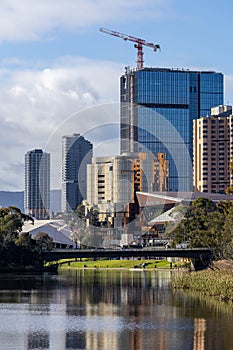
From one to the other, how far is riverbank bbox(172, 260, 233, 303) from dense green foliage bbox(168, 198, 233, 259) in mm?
6037

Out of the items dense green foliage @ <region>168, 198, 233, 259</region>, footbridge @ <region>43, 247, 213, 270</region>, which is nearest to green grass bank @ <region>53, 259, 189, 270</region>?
dense green foliage @ <region>168, 198, 233, 259</region>

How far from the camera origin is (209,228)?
445ft

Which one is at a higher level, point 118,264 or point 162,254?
point 162,254

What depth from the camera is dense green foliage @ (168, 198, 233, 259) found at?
113 meters

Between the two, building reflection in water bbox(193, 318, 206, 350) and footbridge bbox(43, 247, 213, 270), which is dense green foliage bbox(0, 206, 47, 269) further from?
building reflection in water bbox(193, 318, 206, 350)

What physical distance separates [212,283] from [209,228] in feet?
164

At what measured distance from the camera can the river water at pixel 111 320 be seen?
5197cm

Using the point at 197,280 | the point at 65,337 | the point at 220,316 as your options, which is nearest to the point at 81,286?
the point at 197,280

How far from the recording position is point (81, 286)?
104750 millimetres

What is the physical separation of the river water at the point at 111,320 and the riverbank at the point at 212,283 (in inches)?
67.2

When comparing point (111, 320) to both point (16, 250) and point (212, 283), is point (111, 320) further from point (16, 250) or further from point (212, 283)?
point (16, 250)

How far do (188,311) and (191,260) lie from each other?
72587 mm

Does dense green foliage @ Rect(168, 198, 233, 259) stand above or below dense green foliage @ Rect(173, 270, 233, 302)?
above

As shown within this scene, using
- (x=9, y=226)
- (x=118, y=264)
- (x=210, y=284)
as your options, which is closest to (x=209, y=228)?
(x=9, y=226)
